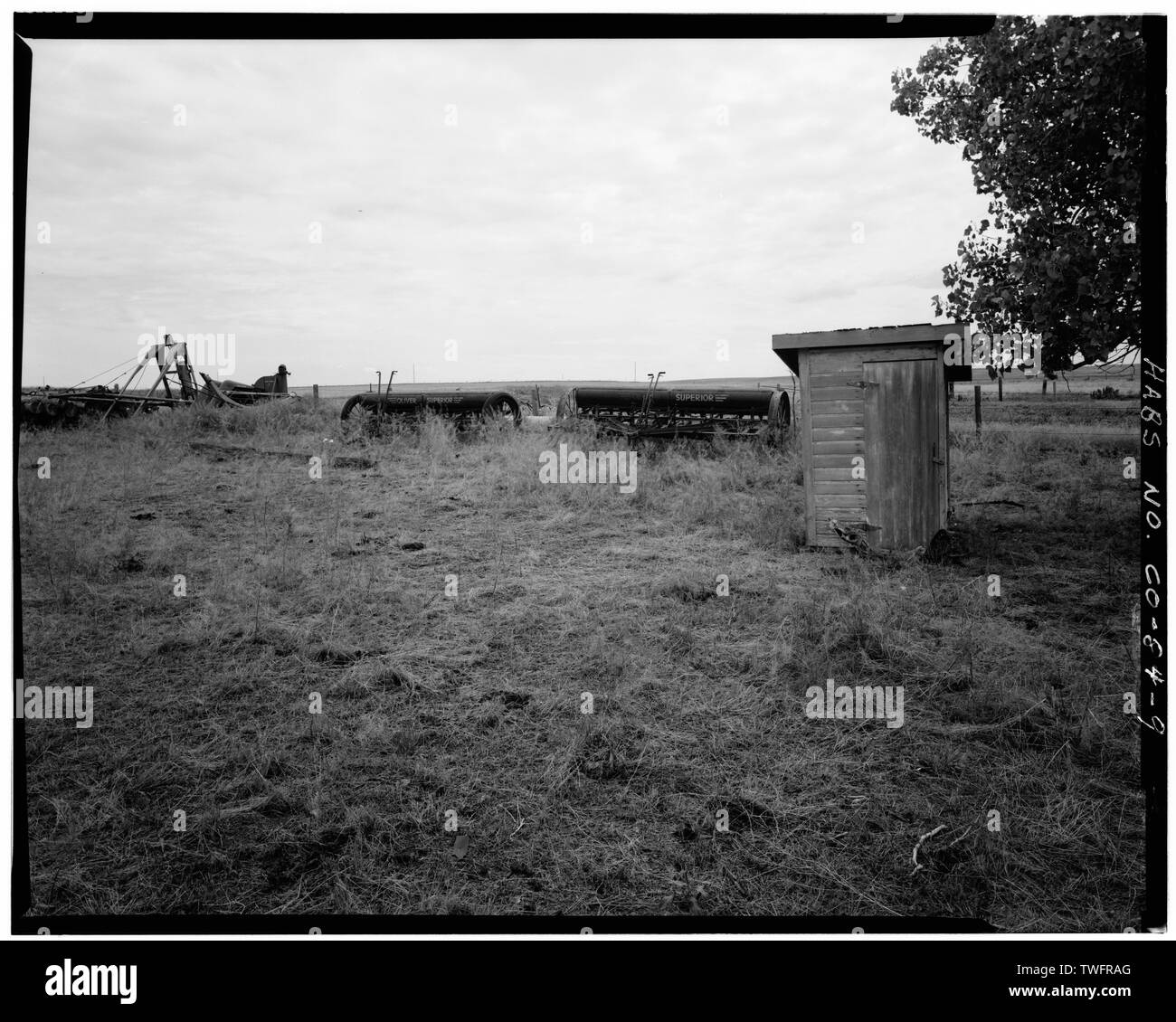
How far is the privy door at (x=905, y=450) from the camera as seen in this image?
8.55 meters

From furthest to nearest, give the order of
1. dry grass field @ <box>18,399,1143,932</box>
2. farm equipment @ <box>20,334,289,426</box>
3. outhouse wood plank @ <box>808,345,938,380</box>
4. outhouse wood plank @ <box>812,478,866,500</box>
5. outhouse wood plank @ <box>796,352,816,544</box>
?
farm equipment @ <box>20,334,289,426</box>
outhouse wood plank @ <box>796,352,816,544</box>
outhouse wood plank @ <box>812,478,866,500</box>
outhouse wood plank @ <box>808,345,938,380</box>
dry grass field @ <box>18,399,1143,932</box>

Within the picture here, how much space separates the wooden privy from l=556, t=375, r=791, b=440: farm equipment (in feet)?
19.4

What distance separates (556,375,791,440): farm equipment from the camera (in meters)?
15.5

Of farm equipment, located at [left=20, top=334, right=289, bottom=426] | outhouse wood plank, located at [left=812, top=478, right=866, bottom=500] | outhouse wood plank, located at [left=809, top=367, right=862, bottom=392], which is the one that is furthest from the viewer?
farm equipment, located at [left=20, top=334, right=289, bottom=426]

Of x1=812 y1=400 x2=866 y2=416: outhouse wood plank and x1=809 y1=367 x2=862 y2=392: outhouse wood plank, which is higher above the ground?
x1=809 y1=367 x2=862 y2=392: outhouse wood plank

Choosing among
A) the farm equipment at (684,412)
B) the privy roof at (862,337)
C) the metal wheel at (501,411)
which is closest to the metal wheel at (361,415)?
the metal wheel at (501,411)

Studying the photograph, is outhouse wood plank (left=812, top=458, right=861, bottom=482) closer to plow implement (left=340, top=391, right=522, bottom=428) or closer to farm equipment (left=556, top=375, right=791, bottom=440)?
farm equipment (left=556, top=375, right=791, bottom=440)

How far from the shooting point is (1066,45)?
5.95 meters

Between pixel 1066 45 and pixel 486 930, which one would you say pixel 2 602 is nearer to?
pixel 486 930

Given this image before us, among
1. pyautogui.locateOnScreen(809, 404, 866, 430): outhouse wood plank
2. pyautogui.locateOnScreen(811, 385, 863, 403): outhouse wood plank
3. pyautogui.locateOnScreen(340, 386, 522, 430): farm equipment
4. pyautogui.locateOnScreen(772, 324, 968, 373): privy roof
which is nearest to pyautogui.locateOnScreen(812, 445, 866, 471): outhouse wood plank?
pyautogui.locateOnScreen(809, 404, 866, 430): outhouse wood plank

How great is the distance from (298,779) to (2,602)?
2023 millimetres

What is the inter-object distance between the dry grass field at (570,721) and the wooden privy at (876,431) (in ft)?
1.78

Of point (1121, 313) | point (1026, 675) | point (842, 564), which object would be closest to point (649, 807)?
point (1026, 675)

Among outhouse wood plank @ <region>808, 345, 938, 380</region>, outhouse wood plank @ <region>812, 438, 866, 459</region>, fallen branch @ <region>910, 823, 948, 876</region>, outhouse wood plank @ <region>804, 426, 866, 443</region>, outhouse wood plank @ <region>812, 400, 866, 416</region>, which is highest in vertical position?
outhouse wood plank @ <region>808, 345, 938, 380</region>
